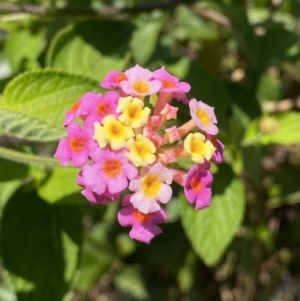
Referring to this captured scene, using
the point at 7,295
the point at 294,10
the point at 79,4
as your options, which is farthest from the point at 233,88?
the point at 7,295

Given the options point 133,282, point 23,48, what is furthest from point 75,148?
point 133,282

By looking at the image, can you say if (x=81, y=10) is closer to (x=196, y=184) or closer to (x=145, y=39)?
(x=145, y=39)

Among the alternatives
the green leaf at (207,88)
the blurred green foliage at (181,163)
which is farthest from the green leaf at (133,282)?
the green leaf at (207,88)

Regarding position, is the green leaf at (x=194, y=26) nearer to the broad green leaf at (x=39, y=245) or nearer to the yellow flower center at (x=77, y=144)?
the broad green leaf at (x=39, y=245)

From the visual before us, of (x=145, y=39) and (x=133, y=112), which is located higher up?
(x=133, y=112)

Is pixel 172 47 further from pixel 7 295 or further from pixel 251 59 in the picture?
pixel 7 295
